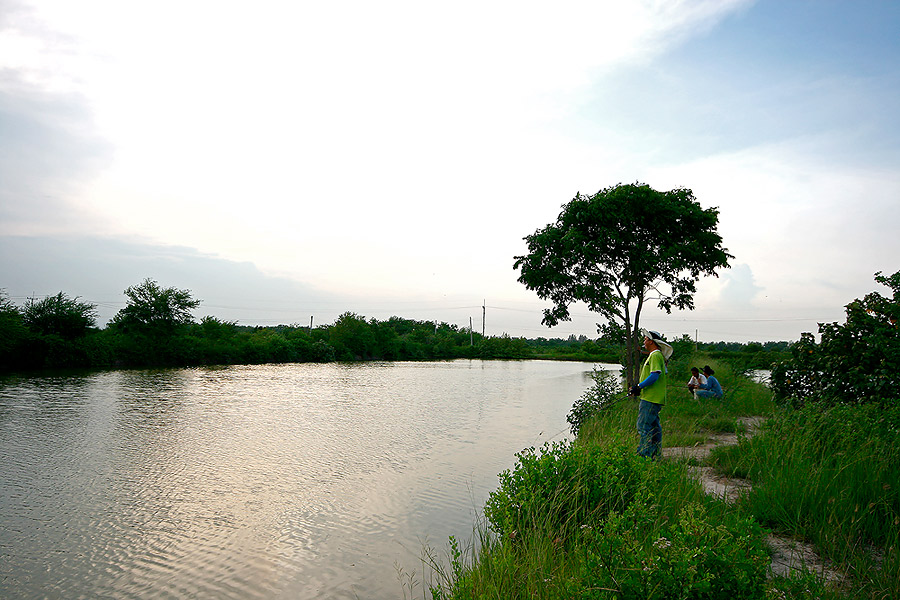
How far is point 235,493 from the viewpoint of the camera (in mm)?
7539

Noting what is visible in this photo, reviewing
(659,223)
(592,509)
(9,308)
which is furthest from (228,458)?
(9,308)

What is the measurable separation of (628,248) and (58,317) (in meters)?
31.9

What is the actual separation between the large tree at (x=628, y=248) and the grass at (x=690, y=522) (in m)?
7.13

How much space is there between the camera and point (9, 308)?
2767cm

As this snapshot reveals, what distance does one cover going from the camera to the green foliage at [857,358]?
743 cm

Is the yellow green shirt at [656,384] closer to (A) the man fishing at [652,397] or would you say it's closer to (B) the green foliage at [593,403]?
(A) the man fishing at [652,397]

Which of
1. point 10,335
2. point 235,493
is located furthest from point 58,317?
point 235,493

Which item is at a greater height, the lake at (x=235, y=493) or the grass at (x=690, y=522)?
the grass at (x=690, y=522)

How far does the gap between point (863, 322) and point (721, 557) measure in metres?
7.50

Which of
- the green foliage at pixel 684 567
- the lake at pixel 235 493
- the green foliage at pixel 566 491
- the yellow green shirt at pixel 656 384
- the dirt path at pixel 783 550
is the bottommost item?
the lake at pixel 235 493

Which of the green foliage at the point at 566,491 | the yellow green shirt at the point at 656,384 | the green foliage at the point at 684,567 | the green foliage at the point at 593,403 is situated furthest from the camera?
the green foliage at the point at 593,403

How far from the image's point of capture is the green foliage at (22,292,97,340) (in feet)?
101

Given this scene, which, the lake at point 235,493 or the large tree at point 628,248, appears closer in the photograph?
the lake at point 235,493

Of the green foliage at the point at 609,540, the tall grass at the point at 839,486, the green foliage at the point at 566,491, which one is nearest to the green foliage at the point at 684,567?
the green foliage at the point at 609,540
